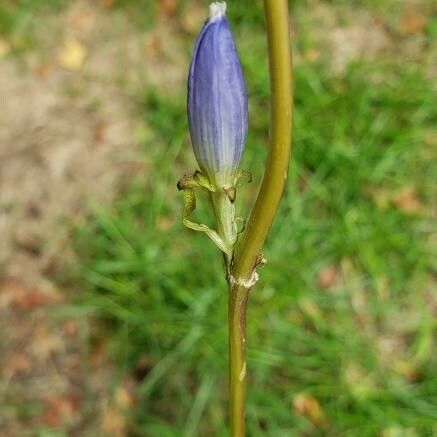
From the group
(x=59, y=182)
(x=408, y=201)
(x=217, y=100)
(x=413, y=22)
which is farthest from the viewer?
(x=413, y=22)

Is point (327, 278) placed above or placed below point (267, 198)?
above

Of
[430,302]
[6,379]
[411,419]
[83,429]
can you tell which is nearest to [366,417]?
[411,419]

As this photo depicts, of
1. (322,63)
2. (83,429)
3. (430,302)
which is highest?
(322,63)

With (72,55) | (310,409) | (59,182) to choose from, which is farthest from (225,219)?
(72,55)

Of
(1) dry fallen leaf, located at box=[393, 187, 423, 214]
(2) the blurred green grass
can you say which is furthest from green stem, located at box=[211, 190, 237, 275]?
(1) dry fallen leaf, located at box=[393, 187, 423, 214]

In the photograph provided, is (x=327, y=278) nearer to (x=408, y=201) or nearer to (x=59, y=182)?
(x=408, y=201)

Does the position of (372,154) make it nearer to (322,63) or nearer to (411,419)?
(322,63)
